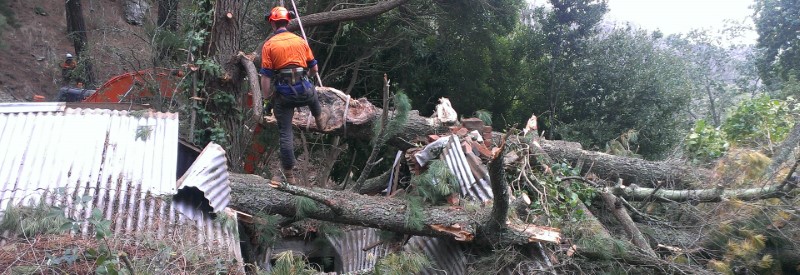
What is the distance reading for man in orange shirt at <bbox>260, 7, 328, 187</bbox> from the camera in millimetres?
5238

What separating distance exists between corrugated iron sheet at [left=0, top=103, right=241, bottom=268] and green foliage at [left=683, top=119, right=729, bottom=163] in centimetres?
499

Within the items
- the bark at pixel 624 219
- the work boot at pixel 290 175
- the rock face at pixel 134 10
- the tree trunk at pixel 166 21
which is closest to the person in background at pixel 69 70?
the tree trunk at pixel 166 21

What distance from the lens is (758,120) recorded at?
23.7ft

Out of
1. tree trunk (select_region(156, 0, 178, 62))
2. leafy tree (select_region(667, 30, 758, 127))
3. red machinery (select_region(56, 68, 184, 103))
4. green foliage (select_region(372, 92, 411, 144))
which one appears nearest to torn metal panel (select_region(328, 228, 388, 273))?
green foliage (select_region(372, 92, 411, 144))

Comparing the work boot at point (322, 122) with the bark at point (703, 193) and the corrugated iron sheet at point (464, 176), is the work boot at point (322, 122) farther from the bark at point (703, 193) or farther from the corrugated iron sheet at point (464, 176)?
the bark at point (703, 193)

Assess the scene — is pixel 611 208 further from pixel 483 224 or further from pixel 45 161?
pixel 45 161

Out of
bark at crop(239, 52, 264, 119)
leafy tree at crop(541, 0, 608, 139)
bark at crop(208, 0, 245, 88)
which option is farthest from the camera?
leafy tree at crop(541, 0, 608, 139)

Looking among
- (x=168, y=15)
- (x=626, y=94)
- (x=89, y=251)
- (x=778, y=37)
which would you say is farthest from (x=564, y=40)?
(x=89, y=251)

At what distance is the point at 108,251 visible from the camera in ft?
9.79

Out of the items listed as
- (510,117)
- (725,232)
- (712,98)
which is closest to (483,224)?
(725,232)

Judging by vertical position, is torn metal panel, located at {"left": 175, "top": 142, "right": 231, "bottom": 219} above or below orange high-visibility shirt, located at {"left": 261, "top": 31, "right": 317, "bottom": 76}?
below

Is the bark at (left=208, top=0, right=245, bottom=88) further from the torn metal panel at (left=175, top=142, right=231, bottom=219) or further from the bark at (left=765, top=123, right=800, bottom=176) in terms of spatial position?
the bark at (left=765, top=123, right=800, bottom=176)

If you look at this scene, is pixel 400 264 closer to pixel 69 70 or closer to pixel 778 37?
pixel 69 70

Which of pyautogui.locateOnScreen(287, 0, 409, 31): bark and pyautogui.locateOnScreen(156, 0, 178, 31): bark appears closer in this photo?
pyautogui.locateOnScreen(287, 0, 409, 31): bark
